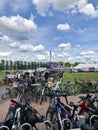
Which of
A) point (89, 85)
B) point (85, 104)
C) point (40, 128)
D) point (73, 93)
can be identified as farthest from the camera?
point (89, 85)

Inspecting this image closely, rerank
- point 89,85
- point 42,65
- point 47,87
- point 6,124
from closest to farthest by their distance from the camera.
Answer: point 6,124
point 47,87
point 89,85
point 42,65

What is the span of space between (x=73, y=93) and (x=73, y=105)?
9.36 meters

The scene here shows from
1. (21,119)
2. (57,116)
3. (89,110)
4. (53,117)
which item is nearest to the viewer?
(21,119)

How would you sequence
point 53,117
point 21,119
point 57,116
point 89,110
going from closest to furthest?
1. point 21,119
2. point 57,116
3. point 53,117
4. point 89,110

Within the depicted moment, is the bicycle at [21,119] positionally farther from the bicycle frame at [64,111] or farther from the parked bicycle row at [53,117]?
Result: the bicycle frame at [64,111]

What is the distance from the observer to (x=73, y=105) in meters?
6.52

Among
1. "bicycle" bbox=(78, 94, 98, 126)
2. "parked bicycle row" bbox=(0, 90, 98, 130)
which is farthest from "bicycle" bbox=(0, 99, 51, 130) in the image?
"bicycle" bbox=(78, 94, 98, 126)

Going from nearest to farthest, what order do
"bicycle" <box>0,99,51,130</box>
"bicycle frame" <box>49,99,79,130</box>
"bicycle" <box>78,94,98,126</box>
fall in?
"bicycle" <box>0,99,51,130</box> → "bicycle frame" <box>49,99,79,130</box> → "bicycle" <box>78,94,98,126</box>

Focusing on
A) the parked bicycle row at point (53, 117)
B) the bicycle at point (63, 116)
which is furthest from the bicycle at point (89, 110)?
the bicycle at point (63, 116)

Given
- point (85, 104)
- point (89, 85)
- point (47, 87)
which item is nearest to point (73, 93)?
point (89, 85)

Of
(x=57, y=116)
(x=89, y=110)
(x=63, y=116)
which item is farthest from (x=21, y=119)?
(x=89, y=110)

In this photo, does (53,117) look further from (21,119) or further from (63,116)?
(21,119)

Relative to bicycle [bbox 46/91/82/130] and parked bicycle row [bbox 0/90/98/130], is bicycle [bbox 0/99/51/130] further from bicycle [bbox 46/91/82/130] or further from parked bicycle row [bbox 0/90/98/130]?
bicycle [bbox 46/91/82/130]

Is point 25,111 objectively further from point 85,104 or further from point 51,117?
point 85,104
